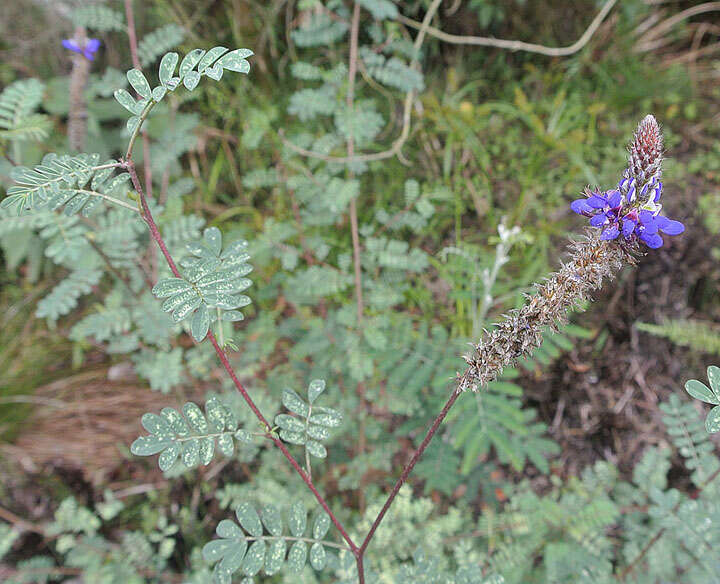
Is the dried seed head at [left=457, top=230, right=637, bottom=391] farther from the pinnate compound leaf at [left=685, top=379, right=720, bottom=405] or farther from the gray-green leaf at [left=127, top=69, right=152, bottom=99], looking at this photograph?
the gray-green leaf at [left=127, top=69, right=152, bottom=99]

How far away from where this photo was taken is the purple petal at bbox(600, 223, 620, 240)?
83 cm

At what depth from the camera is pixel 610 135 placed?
2766mm

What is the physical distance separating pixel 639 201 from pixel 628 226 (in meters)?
0.06

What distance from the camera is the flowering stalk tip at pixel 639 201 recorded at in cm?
82

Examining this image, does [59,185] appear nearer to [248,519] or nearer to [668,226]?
[248,519]

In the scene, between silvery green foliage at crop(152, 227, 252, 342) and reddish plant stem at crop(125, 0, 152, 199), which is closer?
silvery green foliage at crop(152, 227, 252, 342)

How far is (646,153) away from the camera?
32.4 inches

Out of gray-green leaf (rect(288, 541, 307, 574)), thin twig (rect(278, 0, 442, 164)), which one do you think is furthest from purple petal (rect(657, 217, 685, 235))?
thin twig (rect(278, 0, 442, 164))

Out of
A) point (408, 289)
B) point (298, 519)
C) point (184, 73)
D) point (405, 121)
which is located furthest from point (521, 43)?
point (298, 519)

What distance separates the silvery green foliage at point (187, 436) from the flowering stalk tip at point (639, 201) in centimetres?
79

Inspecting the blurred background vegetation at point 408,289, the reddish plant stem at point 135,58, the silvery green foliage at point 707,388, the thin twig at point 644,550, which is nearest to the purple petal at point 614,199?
the silvery green foliage at point 707,388

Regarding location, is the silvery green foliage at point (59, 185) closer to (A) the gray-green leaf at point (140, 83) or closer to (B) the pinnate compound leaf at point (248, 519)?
(A) the gray-green leaf at point (140, 83)

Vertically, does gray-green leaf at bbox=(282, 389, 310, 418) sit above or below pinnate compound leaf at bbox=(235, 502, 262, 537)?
above

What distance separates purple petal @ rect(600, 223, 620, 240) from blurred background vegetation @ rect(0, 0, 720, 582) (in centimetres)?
113
